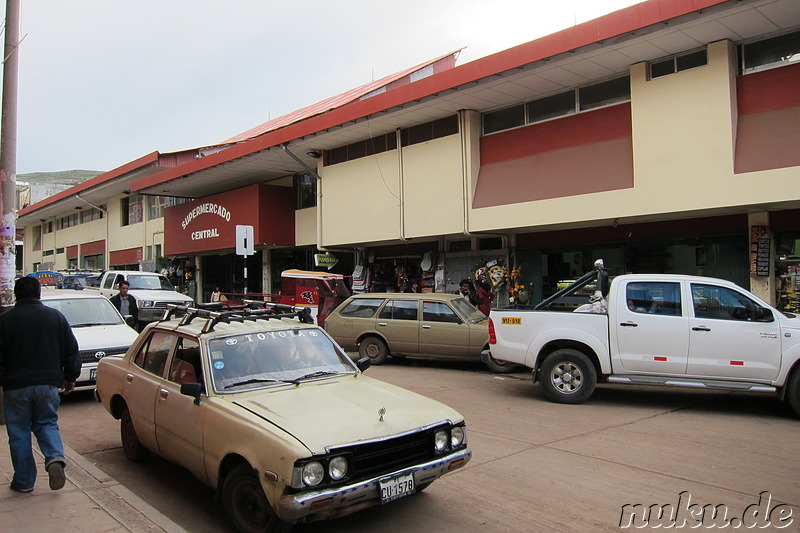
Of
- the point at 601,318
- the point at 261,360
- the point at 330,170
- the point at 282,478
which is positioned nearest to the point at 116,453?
the point at 261,360

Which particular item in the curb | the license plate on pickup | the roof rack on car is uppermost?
the roof rack on car

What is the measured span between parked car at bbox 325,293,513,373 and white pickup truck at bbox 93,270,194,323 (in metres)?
6.52

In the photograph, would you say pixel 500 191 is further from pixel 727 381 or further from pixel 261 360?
pixel 261 360

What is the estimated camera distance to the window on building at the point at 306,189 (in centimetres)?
2139

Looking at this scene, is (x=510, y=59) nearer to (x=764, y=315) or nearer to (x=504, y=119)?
(x=504, y=119)

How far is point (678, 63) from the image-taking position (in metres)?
11.5

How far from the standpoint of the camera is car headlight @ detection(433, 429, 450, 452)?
4340 mm

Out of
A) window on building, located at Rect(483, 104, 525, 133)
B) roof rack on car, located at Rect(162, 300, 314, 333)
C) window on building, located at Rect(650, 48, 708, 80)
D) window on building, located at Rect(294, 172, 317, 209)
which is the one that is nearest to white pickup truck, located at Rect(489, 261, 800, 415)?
roof rack on car, located at Rect(162, 300, 314, 333)

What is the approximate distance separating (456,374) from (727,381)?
510cm

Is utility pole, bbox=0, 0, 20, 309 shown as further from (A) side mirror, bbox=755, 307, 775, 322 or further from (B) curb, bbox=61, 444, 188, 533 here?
(A) side mirror, bbox=755, 307, 775, 322

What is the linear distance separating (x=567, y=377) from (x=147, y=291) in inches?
586

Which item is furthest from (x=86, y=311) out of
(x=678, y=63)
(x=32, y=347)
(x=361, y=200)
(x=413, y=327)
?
(x=678, y=63)

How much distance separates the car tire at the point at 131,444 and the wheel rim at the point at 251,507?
84.8 inches

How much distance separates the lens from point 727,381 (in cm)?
778
